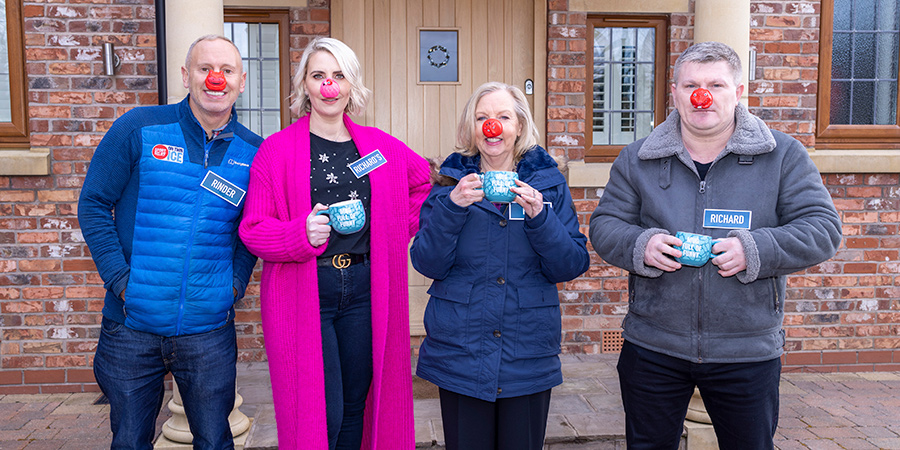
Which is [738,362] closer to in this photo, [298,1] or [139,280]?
[139,280]

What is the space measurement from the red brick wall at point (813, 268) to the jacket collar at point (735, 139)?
2.35 m

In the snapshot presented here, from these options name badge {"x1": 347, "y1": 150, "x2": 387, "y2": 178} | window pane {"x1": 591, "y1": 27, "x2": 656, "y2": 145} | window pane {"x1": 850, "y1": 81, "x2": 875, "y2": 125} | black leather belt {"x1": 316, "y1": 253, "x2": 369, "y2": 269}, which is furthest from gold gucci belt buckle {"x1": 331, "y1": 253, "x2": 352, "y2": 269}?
window pane {"x1": 850, "y1": 81, "x2": 875, "y2": 125}

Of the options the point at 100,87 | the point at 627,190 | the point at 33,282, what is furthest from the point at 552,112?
the point at 33,282

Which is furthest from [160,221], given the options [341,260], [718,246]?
[718,246]

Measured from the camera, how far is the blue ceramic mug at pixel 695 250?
1961mm

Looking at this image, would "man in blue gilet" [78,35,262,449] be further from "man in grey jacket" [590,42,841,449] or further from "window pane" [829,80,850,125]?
"window pane" [829,80,850,125]

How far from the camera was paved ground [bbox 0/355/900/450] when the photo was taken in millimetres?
3326

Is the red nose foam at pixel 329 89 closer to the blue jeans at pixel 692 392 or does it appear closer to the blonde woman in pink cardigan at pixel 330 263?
the blonde woman in pink cardigan at pixel 330 263

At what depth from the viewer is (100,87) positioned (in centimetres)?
413

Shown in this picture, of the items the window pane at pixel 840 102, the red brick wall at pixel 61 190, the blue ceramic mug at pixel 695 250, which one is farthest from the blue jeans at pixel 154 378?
the window pane at pixel 840 102

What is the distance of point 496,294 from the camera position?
2.16 metres

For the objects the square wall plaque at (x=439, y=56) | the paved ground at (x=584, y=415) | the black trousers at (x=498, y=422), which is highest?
the square wall plaque at (x=439, y=56)

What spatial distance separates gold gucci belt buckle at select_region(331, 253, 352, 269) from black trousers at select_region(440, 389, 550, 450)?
62 centimetres

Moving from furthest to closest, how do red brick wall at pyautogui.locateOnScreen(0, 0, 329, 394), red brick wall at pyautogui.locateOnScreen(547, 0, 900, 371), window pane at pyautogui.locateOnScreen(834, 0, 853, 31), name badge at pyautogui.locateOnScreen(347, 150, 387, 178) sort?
1. window pane at pyautogui.locateOnScreen(834, 0, 853, 31)
2. red brick wall at pyautogui.locateOnScreen(547, 0, 900, 371)
3. red brick wall at pyautogui.locateOnScreen(0, 0, 329, 394)
4. name badge at pyautogui.locateOnScreen(347, 150, 387, 178)
